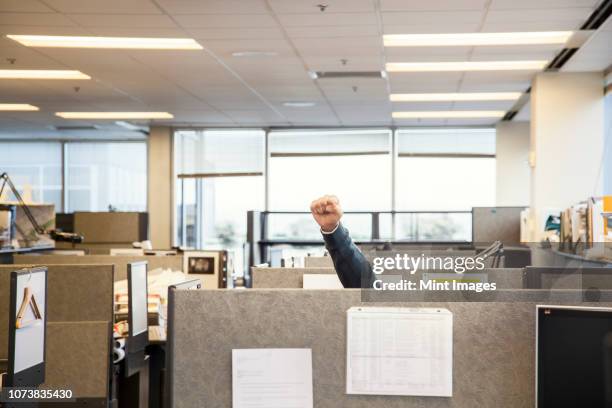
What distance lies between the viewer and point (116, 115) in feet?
32.2

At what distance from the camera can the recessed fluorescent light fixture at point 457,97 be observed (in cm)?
815

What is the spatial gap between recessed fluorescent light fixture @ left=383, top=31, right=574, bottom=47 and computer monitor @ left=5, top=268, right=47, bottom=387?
3.62 metres

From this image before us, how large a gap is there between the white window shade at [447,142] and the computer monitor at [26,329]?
8950 mm

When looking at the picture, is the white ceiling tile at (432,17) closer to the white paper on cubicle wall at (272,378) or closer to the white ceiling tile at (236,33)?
the white ceiling tile at (236,33)

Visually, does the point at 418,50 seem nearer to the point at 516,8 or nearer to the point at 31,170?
the point at 516,8

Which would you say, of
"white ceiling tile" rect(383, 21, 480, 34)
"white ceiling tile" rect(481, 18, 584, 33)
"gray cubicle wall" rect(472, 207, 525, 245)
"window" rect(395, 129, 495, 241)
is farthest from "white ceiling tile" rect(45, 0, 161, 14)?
"window" rect(395, 129, 495, 241)

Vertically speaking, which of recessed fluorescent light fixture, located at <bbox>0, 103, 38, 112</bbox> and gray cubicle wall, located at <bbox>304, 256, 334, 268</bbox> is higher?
recessed fluorescent light fixture, located at <bbox>0, 103, 38, 112</bbox>

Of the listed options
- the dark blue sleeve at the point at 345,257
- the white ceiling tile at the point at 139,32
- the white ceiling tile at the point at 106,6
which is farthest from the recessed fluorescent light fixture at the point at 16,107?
the dark blue sleeve at the point at 345,257

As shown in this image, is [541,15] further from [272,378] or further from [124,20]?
[272,378]

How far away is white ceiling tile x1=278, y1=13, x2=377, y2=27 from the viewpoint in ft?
16.0

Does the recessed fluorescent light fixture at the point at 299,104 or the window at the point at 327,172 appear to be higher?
the recessed fluorescent light fixture at the point at 299,104

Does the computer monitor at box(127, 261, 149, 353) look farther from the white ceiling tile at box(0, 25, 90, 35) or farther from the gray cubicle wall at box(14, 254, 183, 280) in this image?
the white ceiling tile at box(0, 25, 90, 35)

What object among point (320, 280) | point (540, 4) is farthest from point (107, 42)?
point (320, 280)

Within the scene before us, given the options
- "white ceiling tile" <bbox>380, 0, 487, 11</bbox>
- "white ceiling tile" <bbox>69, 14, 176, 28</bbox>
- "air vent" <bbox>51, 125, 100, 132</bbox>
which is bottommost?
"white ceiling tile" <bbox>69, 14, 176, 28</bbox>
